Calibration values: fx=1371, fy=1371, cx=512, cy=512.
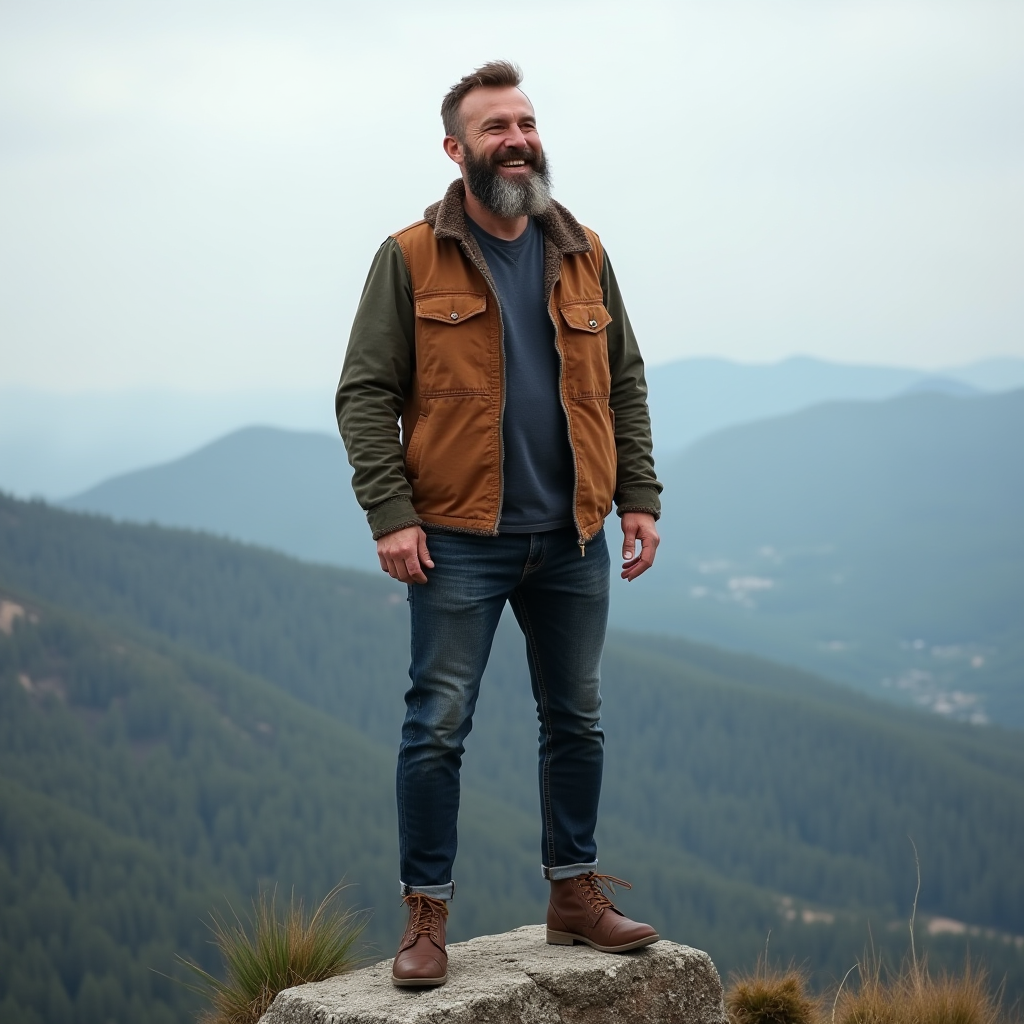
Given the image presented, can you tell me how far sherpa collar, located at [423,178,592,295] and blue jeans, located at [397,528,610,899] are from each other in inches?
28.8

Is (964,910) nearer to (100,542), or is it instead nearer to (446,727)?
(100,542)

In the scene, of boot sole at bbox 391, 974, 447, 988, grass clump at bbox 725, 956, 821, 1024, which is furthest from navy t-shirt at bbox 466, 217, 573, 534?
grass clump at bbox 725, 956, 821, 1024

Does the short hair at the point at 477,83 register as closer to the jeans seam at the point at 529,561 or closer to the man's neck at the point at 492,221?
the man's neck at the point at 492,221

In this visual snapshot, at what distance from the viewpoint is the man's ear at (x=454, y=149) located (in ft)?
12.3

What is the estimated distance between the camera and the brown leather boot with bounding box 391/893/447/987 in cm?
370

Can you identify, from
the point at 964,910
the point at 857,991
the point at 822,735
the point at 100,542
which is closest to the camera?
the point at 857,991

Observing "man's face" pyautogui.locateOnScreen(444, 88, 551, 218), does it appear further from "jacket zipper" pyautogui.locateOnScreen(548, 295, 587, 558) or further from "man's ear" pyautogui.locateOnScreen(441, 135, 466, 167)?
Result: "jacket zipper" pyautogui.locateOnScreen(548, 295, 587, 558)

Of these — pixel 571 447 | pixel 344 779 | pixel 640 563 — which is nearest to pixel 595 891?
pixel 640 563

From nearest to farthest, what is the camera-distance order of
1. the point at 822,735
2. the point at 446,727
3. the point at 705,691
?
the point at 446,727 → the point at 822,735 → the point at 705,691

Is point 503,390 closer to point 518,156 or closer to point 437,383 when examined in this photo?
point 437,383

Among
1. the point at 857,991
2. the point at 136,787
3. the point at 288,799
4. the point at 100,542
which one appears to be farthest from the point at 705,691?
the point at 857,991

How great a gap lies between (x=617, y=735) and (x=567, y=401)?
12694 centimetres

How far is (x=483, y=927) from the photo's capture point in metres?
87.5

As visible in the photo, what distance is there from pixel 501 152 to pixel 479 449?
0.80m
